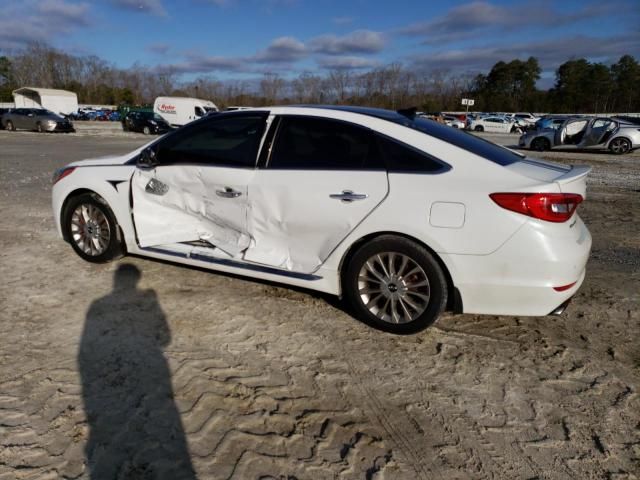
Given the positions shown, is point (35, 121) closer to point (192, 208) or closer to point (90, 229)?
point (90, 229)

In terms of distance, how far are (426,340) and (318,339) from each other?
2.71 feet

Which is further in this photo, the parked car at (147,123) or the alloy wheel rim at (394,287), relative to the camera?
the parked car at (147,123)

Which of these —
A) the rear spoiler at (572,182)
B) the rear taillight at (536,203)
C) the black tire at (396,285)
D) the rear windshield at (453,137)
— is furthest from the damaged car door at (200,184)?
the rear spoiler at (572,182)

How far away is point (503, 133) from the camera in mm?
44406

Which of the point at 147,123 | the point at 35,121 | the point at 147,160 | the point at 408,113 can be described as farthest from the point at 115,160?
the point at 35,121

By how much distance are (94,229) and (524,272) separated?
4.10 m

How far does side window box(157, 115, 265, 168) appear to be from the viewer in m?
4.02

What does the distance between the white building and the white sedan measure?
65159mm

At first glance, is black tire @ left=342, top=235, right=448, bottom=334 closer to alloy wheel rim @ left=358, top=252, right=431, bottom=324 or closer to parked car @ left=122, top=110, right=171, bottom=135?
alloy wheel rim @ left=358, top=252, right=431, bottom=324

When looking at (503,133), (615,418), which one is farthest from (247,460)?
(503,133)

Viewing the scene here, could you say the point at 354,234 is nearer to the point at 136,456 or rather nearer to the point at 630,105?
the point at 136,456

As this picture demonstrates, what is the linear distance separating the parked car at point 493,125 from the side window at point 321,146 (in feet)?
148

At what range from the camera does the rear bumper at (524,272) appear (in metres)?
3.10

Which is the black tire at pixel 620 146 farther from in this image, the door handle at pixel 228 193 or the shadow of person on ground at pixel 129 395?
the shadow of person on ground at pixel 129 395
